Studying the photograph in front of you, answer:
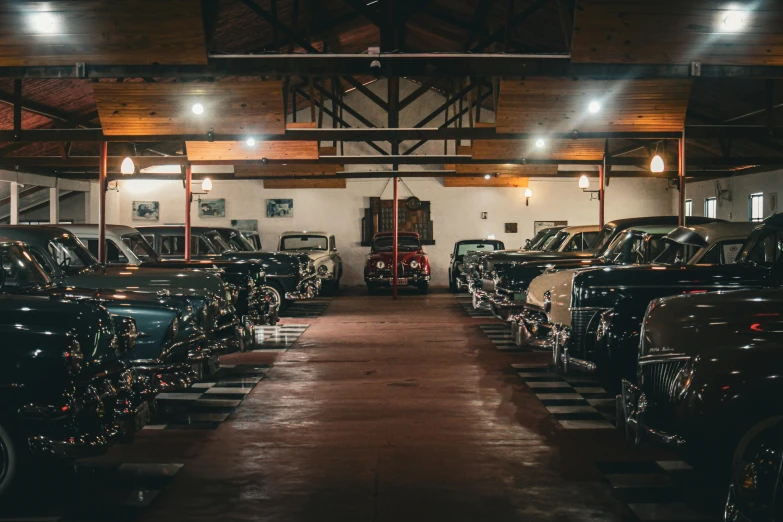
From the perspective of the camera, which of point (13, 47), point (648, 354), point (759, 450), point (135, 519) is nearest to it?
point (759, 450)

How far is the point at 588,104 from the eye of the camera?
675 inches

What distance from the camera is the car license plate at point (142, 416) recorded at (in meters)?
6.13

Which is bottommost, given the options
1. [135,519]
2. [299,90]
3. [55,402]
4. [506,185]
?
[135,519]

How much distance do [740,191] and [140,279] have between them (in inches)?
843

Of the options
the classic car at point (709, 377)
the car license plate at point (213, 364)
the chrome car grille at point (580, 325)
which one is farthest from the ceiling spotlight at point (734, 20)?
the car license plate at point (213, 364)

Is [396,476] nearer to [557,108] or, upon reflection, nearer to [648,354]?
[648,354]

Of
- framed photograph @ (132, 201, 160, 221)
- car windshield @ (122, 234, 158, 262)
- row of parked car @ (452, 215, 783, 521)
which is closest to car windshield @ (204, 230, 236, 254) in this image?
car windshield @ (122, 234, 158, 262)

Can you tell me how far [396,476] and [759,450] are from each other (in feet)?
9.22

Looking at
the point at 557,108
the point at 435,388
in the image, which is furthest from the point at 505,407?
the point at 557,108

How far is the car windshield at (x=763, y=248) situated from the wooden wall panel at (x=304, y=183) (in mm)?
22392

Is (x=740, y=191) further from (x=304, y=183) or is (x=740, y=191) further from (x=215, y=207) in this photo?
(x=215, y=207)

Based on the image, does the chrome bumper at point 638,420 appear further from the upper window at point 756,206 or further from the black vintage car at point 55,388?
the upper window at point 756,206

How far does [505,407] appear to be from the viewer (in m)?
9.01

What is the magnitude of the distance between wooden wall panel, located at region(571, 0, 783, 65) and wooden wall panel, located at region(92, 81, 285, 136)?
7072mm
